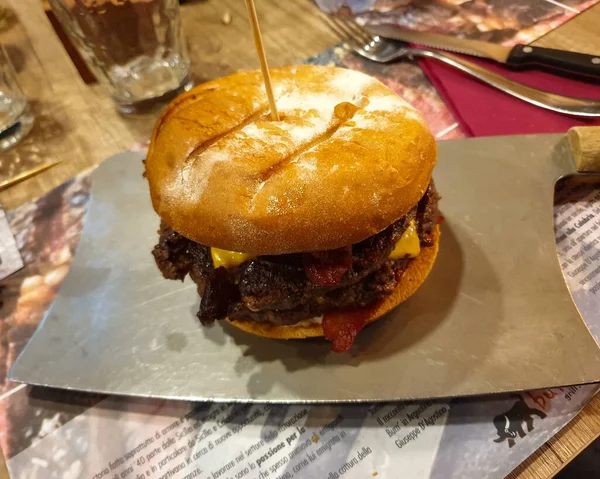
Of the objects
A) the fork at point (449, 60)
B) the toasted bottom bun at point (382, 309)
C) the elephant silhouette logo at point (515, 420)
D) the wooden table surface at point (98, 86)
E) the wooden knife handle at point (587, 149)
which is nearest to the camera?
the elephant silhouette logo at point (515, 420)

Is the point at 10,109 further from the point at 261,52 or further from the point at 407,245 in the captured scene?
the point at 407,245

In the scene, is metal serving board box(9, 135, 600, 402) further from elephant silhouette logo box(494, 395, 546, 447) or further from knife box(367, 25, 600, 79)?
knife box(367, 25, 600, 79)

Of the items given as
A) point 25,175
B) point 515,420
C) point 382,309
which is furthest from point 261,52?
point 25,175

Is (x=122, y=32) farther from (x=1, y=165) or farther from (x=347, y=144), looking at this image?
(x=347, y=144)

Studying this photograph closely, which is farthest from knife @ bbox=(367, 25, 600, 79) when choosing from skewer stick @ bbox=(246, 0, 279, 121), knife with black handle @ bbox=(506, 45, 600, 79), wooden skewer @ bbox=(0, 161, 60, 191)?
wooden skewer @ bbox=(0, 161, 60, 191)

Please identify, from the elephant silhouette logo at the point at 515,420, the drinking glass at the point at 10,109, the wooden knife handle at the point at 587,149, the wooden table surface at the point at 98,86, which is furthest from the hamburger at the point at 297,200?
the drinking glass at the point at 10,109

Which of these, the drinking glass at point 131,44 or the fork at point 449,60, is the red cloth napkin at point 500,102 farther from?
the drinking glass at point 131,44
